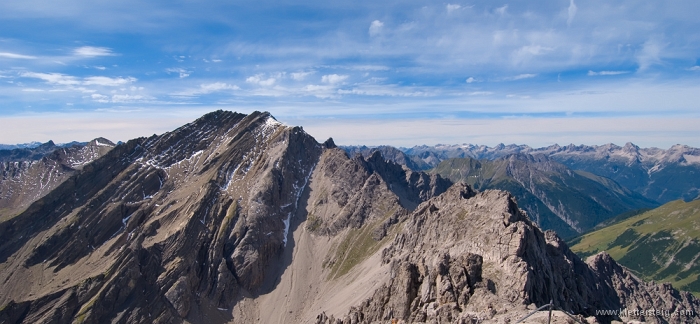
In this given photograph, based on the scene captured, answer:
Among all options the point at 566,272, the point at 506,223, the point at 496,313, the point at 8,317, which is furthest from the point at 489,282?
the point at 8,317

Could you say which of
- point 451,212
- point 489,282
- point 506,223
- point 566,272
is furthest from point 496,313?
point 451,212

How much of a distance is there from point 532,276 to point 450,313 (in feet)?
75.6

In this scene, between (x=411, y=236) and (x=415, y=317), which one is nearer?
(x=415, y=317)

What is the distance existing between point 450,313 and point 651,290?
137 meters

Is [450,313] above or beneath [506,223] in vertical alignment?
beneath

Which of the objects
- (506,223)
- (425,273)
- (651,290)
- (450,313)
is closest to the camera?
(450,313)

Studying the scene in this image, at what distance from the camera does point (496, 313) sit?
81.8 metres

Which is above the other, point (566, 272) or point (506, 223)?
point (506, 223)

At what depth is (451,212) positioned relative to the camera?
166125mm

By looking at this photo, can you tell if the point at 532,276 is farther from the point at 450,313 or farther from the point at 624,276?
the point at 624,276

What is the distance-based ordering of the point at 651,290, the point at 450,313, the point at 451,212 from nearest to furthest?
the point at 450,313 < the point at 451,212 < the point at 651,290

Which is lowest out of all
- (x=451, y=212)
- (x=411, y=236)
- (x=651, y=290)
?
(x=651, y=290)

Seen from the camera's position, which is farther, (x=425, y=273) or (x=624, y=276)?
(x=624, y=276)

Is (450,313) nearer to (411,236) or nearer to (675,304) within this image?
(411,236)
